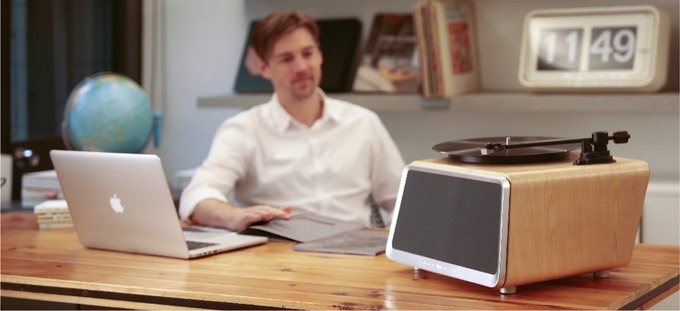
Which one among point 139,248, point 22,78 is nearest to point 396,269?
point 139,248

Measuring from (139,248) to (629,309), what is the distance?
1110 millimetres

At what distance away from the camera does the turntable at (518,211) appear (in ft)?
6.18

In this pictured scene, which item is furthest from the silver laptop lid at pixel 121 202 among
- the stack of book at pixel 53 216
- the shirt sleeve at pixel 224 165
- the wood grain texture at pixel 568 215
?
the wood grain texture at pixel 568 215

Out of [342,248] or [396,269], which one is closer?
[396,269]

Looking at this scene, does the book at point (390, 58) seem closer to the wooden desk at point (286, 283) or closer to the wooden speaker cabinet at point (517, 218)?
the wooden desk at point (286, 283)

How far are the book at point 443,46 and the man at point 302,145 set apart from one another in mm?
329

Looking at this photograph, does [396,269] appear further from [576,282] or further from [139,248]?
[139,248]

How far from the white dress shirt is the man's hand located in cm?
36

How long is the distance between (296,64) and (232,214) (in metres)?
0.73

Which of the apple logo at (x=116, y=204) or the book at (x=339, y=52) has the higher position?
the book at (x=339, y=52)

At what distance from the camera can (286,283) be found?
2.06 metres

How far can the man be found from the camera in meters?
3.22

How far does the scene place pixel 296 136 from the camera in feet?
10.7

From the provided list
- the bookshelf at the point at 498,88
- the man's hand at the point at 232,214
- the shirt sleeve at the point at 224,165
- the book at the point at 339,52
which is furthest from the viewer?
the book at the point at 339,52
